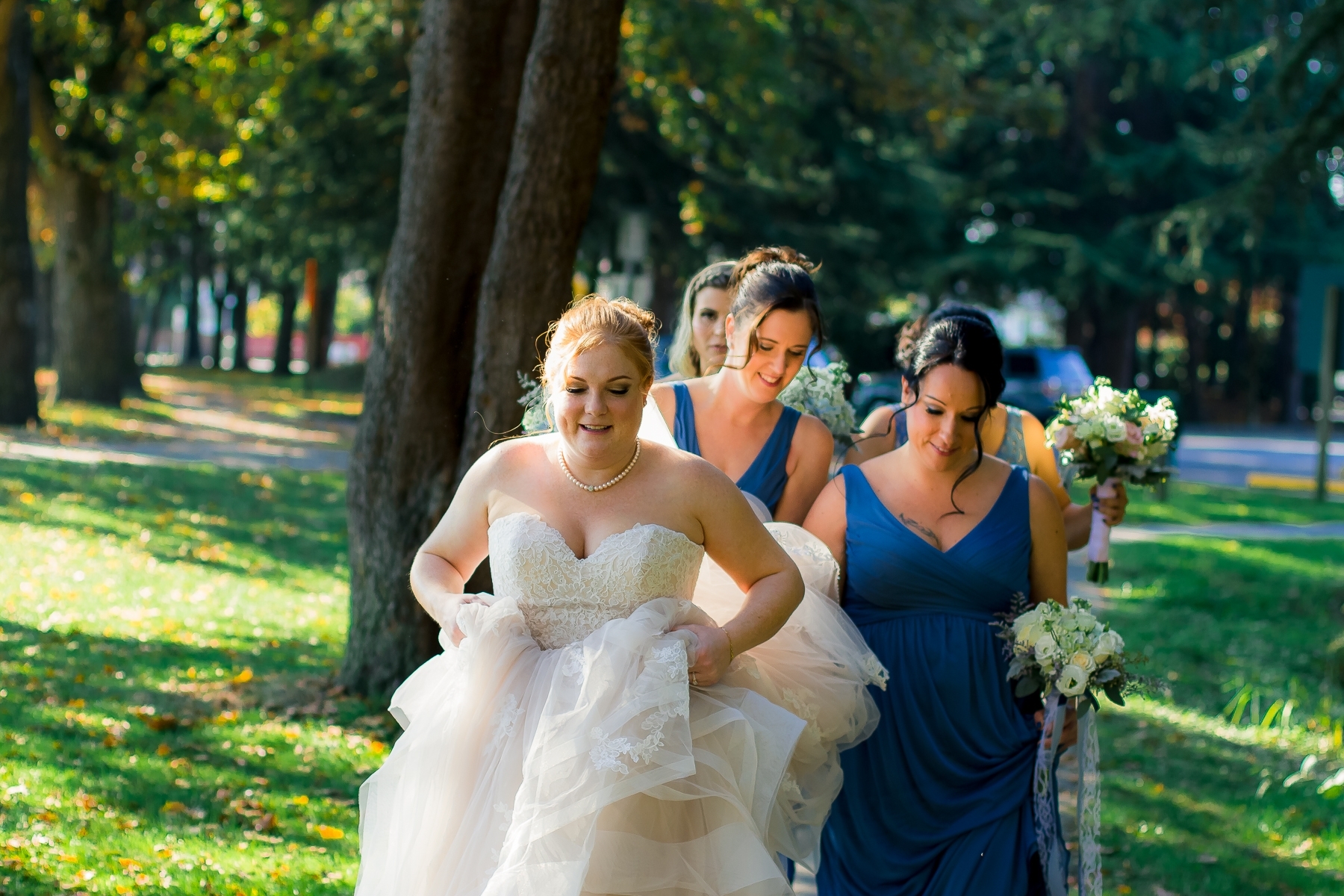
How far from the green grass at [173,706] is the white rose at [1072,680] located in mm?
2806

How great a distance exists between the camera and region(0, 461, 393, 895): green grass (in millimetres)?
5336

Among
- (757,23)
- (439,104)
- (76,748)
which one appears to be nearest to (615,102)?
(757,23)

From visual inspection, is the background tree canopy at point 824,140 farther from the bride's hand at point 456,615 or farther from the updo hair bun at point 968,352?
the bride's hand at point 456,615

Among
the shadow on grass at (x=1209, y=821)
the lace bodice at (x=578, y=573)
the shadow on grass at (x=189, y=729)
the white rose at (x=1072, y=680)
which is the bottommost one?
the shadow on grass at (x=1209, y=821)

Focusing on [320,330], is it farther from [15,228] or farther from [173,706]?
[173,706]

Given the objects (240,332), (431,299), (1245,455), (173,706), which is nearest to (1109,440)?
(431,299)

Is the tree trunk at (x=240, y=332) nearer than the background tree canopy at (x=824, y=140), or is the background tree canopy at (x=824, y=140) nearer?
the background tree canopy at (x=824, y=140)

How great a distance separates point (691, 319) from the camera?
5477mm

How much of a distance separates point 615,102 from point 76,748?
16896 millimetres

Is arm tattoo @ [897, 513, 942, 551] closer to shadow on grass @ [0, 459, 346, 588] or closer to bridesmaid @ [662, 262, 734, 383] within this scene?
bridesmaid @ [662, 262, 734, 383]

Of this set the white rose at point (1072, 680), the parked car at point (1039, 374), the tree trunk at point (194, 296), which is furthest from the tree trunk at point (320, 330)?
the white rose at point (1072, 680)

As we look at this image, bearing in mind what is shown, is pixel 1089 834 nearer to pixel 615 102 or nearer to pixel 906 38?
pixel 906 38

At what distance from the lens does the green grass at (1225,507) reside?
1834cm

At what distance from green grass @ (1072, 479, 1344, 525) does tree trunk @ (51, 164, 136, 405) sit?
17213 mm
